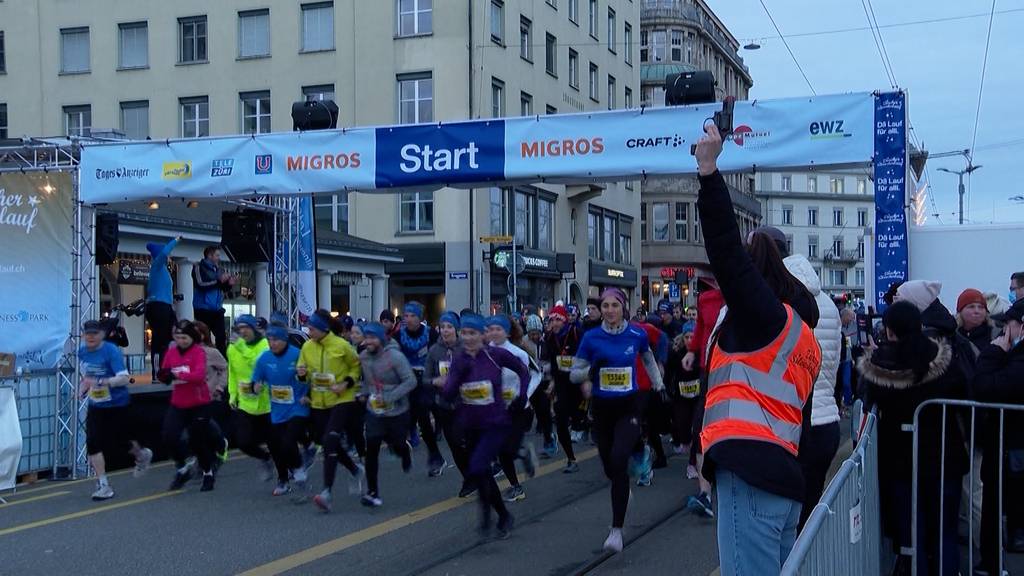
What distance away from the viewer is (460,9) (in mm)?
35000

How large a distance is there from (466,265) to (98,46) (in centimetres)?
1622

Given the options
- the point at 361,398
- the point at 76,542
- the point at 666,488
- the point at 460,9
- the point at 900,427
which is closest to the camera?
the point at 900,427

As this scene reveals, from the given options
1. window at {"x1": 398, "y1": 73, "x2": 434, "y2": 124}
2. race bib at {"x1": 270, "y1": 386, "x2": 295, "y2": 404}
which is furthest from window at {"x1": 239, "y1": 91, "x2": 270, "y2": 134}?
race bib at {"x1": 270, "y1": 386, "x2": 295, "y2": 404}

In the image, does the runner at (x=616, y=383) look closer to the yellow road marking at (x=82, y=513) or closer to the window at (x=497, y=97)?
the yellow road marking at (x=82, y=513)

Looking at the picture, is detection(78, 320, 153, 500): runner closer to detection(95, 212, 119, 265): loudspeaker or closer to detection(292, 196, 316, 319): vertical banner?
detection(95, 212, 119, 265): loudspeaker

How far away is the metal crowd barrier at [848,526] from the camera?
9.70 feet

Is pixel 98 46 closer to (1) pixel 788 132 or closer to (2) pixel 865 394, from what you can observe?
(1) pixel 788 132

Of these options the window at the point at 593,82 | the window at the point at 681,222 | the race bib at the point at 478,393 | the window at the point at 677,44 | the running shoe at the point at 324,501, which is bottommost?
the running shoe at the point at 324,501

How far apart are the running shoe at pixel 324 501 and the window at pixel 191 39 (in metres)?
32.1

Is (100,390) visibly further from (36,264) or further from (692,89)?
(692,89)

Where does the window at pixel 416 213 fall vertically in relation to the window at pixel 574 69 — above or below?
below

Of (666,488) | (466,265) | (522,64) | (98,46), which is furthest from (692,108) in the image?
(98,46)

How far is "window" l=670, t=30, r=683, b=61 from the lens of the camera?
61000 mm

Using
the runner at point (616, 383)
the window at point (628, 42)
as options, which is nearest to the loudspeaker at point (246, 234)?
the runner at point (616, 383)
